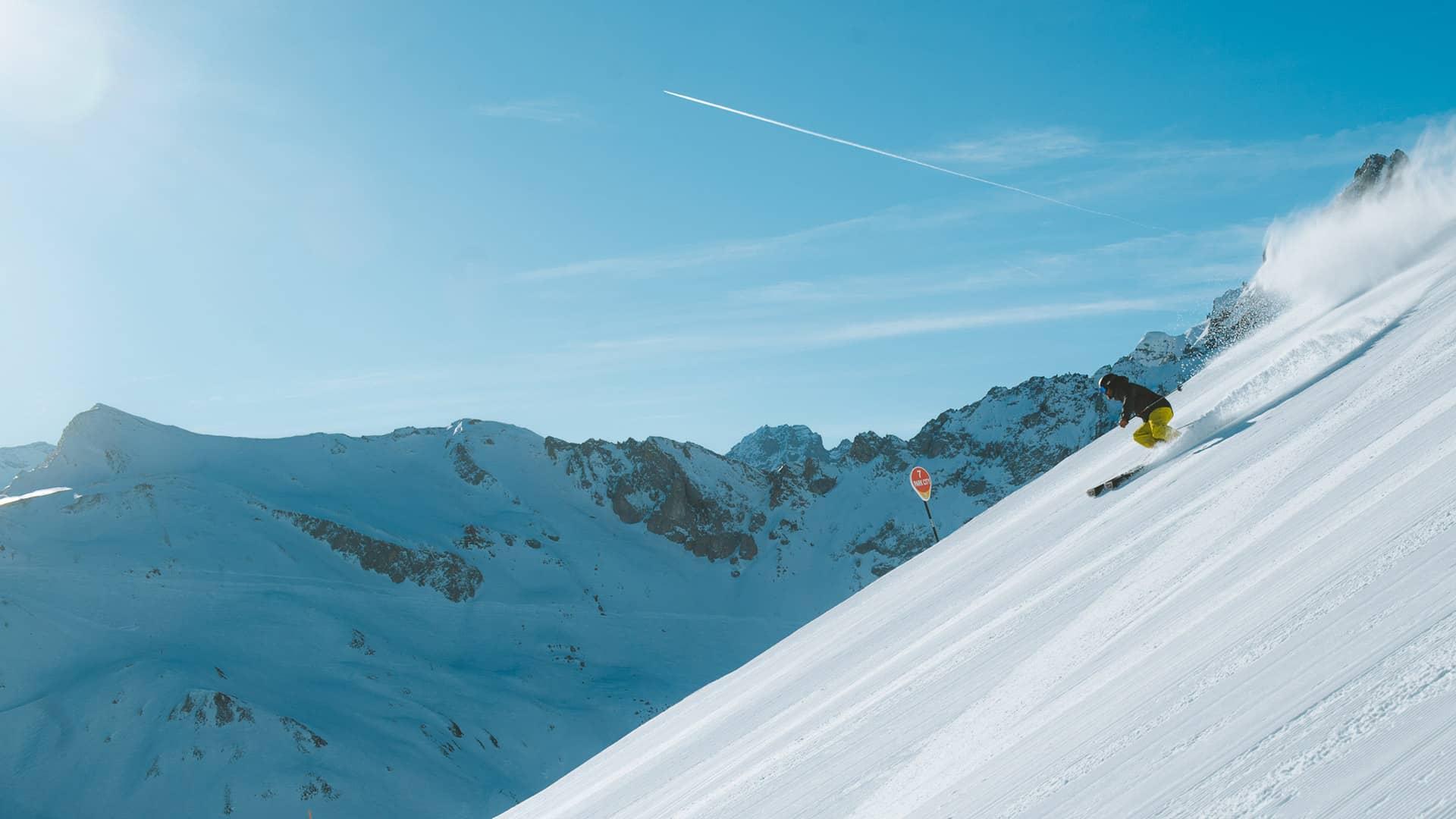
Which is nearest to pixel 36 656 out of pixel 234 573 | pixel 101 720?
pixel 101 720

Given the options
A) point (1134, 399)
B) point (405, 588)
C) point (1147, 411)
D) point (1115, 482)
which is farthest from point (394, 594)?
point (1115, 482)

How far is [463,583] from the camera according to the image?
121m

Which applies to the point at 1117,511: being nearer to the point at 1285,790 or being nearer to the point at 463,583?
the point at 1285,790

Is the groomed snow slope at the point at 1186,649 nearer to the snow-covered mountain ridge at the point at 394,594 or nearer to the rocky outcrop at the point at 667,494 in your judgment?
the snow-covered mountain ridge at the point at 394,594

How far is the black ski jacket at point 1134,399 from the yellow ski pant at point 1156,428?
0.07 meters

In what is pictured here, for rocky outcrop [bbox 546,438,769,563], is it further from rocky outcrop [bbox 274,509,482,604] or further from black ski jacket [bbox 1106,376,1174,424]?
black ski jacket [bbox 1106,376,1174,424]

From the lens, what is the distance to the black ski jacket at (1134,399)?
1309 cm

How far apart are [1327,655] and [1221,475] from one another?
219 inches

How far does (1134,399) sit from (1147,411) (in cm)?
29

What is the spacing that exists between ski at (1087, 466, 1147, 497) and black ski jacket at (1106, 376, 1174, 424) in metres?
1.46

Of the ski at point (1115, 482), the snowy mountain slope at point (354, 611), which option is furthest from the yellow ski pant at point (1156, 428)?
the snowy mountain slope at point (354, 611)

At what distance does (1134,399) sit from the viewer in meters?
13.4

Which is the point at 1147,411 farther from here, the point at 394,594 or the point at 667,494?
the point at 667,494

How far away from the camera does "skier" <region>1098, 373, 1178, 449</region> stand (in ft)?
42.4
